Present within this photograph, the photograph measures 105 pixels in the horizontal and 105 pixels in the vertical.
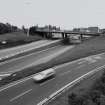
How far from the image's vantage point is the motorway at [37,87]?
21484mm

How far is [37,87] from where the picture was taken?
25.4 metres

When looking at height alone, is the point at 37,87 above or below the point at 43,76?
below

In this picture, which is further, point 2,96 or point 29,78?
point 29,78

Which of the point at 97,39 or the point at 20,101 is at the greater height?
the point at 97,39

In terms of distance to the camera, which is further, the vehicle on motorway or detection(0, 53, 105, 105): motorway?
Result: the vehicle on motorway

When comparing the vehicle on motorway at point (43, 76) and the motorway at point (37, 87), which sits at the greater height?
the vehicle on motorway at point (43, 76)

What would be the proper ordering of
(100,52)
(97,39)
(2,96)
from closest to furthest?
(2,96) → (100,52) → (97,39)

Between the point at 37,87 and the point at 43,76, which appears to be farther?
the point at 43,76

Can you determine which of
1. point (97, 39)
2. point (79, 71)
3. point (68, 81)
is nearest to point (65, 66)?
point (79, 71)

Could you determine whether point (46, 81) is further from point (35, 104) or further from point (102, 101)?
point (102, 101)

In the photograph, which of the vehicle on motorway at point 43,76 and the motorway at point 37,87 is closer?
the motorway at point 37,87

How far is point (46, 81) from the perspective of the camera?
27.7 metres

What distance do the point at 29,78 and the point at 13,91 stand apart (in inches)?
223

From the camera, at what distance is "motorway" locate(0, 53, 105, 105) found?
21.5 m
